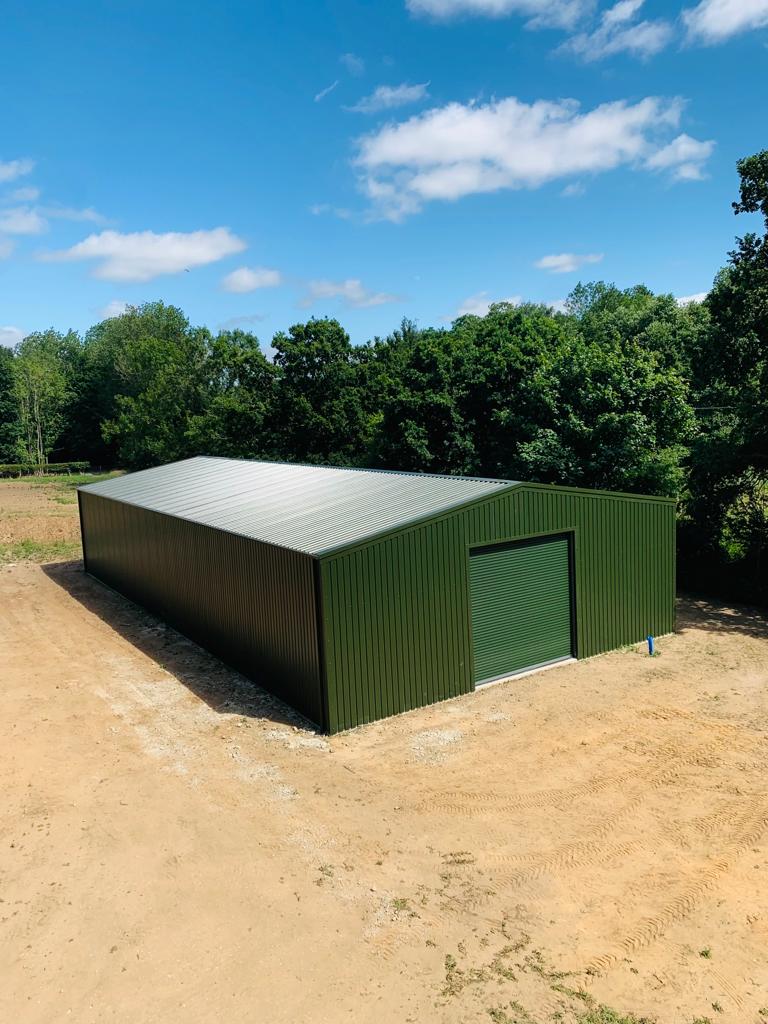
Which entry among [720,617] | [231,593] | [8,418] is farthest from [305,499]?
[8,418]

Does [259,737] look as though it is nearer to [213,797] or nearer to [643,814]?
[213,797]

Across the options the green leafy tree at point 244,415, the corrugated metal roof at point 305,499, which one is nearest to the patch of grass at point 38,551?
the corrugated metal roof at point 305,499

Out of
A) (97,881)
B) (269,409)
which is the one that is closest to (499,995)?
(97,881)

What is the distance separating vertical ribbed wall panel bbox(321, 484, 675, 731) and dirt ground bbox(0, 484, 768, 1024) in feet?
1.92

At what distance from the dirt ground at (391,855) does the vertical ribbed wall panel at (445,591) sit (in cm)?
59

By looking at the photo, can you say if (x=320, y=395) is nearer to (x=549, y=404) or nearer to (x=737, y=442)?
(x=549, y=404)

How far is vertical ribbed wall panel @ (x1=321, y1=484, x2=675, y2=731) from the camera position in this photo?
11.6m

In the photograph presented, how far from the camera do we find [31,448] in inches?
2586

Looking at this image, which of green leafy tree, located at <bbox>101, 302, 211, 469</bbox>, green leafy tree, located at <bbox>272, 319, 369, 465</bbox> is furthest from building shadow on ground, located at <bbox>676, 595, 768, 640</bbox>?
green leafy tree, located at <bbox>101, 302, 211, 469</bbox>

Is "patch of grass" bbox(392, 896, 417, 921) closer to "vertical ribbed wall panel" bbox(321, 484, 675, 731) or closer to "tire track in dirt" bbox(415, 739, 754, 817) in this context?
"tire track in dirt" bbox(415, 739, 754, 817)

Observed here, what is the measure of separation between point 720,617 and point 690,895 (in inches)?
467

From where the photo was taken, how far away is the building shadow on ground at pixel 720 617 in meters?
17.0

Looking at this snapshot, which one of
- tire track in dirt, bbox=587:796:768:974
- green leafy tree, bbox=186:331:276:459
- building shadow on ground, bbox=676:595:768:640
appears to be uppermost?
green leafy tree, bbox=186:331:276:459

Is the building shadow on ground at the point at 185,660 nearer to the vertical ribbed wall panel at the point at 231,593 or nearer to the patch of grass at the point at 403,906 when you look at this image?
the vertical ribbed wall panel at the point at 231,593
